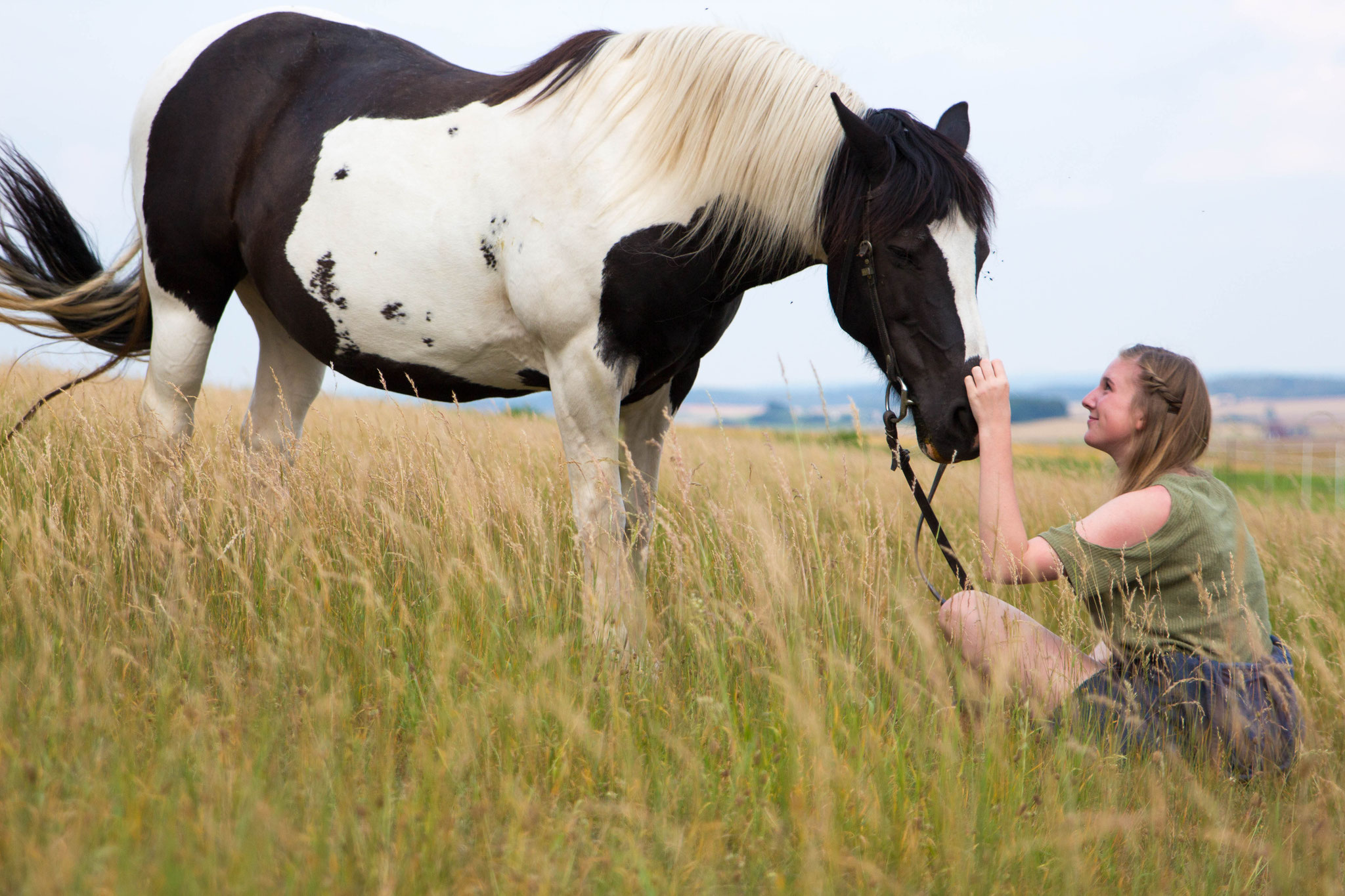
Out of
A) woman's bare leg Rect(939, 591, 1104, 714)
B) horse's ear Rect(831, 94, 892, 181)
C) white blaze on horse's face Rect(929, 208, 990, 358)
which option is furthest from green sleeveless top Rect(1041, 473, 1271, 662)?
horse's ear Rect(831, 94, 892, 181)

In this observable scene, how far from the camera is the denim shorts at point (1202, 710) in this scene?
245 cm

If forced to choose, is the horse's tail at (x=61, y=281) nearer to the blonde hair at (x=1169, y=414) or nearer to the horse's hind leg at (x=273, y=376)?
the horse's hind leg at (x=273, y=376)

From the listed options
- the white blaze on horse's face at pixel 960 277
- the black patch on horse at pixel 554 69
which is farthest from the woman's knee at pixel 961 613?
the black patch on horse at pixel 554 69

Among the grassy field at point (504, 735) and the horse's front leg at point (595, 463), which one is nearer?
the grassy field at point (504, 735)

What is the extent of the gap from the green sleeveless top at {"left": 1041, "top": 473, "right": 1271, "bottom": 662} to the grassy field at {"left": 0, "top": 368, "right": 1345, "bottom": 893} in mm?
258

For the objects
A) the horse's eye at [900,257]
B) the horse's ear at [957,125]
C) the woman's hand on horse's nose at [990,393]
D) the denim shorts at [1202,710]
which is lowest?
the denim shorts at [1202,710]

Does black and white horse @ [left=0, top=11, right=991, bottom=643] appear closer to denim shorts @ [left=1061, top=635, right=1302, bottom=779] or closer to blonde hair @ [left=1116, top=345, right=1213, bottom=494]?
blonde hair @ [left=1116, top=345, right=1213, bottom=494]

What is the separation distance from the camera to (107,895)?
1.42m

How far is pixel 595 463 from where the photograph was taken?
118 inches

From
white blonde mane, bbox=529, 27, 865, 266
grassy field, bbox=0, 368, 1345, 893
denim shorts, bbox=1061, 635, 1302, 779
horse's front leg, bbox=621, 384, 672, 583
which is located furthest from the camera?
horse's front leg, bbox=621, 384, 672, 583

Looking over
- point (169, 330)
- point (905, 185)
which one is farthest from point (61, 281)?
point (905, 185)

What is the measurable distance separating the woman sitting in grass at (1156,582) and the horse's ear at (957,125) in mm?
957

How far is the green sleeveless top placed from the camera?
253 centimetres

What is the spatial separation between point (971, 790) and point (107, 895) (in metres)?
1.78
